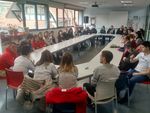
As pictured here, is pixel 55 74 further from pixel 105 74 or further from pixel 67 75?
pixel 105 74

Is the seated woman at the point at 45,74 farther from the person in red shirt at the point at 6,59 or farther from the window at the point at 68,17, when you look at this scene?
the window at the point at 68,17

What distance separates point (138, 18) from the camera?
15.3 metres

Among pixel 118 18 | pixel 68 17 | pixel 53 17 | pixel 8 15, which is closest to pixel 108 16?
pixel 118 18

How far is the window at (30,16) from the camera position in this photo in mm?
7550

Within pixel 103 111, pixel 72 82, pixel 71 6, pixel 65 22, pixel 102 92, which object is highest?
pixel 71 6

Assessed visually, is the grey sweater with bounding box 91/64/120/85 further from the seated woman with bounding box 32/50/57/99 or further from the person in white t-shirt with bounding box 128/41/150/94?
the person in white t-shirt with bounding box 128/41/150/94

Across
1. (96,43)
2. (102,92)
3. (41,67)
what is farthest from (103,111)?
(96,43)

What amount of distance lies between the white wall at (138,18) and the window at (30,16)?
9310mm

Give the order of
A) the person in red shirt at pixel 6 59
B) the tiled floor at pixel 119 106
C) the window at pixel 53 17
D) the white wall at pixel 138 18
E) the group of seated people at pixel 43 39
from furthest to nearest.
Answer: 1. the white wall at pixel 138 18
2. the window at pixel 53 17
3. the group of seated people at pixel 43 39
4. the person in red shirt at pixel 6 59
5. the tiled floor at pixel 119 106

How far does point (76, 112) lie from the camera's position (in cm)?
209

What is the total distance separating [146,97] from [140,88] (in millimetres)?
426

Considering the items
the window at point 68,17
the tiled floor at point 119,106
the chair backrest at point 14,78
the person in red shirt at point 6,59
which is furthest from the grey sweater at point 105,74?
the window at point 68,17

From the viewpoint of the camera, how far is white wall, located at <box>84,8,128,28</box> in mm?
14209

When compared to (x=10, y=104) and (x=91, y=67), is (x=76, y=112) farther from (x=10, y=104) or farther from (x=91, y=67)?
(x=10, y=104)
